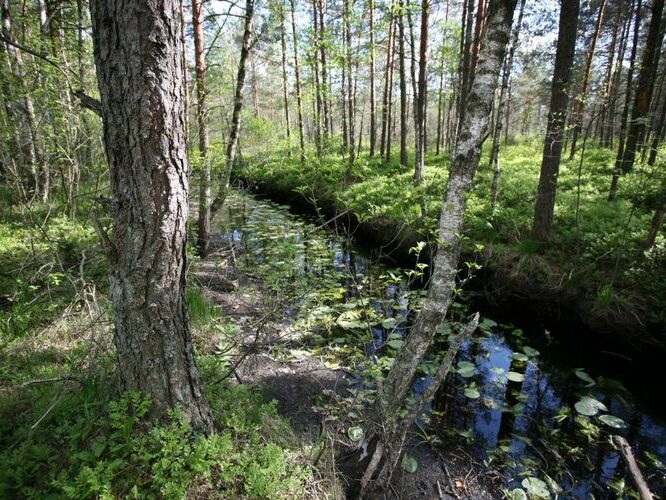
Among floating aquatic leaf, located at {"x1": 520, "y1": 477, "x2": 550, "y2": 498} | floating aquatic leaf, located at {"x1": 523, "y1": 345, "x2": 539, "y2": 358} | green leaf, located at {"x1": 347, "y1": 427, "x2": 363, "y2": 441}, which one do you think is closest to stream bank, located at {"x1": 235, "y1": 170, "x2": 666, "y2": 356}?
floating aquatic leaf, located at {"x1": 523, "y1": 345, "x2": 539, "y2": 358}

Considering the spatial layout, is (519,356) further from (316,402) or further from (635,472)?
(635,472)

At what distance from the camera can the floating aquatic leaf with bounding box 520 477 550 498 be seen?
3.24 m

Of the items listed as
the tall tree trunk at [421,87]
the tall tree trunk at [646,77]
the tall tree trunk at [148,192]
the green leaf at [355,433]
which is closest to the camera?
the tall tree trunk at [148,192]

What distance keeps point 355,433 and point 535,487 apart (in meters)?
1.75

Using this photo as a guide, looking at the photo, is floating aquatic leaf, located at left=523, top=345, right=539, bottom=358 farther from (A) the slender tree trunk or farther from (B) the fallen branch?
(B) the fallen branch

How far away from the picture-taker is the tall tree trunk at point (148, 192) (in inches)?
68.6

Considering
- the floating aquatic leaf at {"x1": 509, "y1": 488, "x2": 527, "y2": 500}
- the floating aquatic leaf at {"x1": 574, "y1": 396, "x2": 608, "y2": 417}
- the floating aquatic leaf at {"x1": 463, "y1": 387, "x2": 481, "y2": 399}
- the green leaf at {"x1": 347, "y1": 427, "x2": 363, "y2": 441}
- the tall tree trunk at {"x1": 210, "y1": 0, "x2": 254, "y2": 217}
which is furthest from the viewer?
the tall tree trunk at {"x1": 210, "y1": 0, "x2": 254, "y2": 217}

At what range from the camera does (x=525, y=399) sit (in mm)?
4598

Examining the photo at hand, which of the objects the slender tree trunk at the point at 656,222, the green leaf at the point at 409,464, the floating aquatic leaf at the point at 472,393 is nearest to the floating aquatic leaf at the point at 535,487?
the green leaf at the point at 409,464

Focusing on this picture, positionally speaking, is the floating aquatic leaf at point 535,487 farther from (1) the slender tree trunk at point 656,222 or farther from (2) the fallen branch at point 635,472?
(1) the slender tree trunk at point 656,222

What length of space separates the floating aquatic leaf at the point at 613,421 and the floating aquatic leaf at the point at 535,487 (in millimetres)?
1383

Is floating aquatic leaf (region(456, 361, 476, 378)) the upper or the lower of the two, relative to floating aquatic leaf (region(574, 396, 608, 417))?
upper

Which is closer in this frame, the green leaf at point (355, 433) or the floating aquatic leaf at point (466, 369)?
the green leaf at point (355, 433)

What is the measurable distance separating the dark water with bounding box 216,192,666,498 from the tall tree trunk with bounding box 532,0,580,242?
7.26ft
